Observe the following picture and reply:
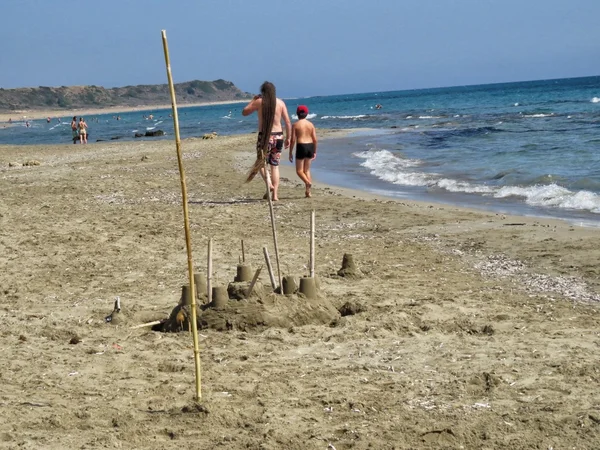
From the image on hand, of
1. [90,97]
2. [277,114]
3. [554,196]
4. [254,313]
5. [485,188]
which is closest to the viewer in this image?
[254,313]

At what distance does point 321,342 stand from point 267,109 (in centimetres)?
603

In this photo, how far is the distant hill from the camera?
523ft

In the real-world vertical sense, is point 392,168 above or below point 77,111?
above

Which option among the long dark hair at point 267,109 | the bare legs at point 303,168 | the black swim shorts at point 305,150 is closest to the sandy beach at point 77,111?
the bare legs at point 303,168

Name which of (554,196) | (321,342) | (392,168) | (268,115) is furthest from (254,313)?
(392,168)

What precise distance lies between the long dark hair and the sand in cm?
124

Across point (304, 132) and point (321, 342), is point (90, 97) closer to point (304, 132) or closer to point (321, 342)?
point (304, 132)

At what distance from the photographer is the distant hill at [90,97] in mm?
159500

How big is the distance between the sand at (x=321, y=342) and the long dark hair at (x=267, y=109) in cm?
124

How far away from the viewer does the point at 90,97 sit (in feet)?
573

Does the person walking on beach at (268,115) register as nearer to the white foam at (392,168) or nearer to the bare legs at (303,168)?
the bare legs at (303,168)

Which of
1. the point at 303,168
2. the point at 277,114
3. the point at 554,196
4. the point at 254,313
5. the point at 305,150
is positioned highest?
the point at 277,114

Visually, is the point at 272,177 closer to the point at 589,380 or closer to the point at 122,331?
the point at 122,331

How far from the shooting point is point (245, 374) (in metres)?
5.07
